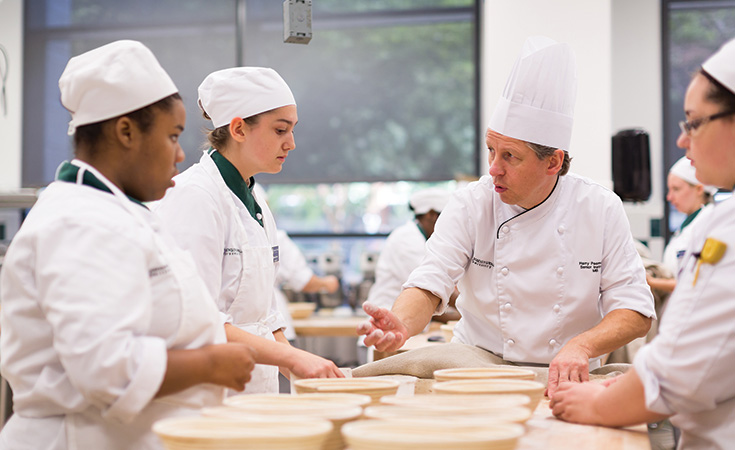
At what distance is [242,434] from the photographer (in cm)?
104

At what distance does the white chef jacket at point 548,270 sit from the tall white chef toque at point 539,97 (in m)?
0.19

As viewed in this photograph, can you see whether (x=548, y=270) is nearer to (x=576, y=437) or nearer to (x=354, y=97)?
(x=576, y=437)

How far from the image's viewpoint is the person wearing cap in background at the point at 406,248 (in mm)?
4422

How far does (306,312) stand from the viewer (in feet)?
17.1

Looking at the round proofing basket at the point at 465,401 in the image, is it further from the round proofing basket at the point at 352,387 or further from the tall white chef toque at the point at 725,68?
the tall white chef toque at the point at 725,68

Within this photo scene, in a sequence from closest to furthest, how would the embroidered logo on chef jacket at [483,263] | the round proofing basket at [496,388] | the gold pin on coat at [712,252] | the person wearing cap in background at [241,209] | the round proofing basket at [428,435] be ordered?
the round proofing basket at [428,435] < the gold pin on coat at [712,252] < the round proofing basket at [496,388] < the person wearing cap in background at [241,209] < the embroidered logo on chef jacket at [483,263]

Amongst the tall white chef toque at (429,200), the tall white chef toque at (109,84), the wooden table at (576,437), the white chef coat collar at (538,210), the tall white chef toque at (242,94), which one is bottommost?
the wooden table at (576,437)

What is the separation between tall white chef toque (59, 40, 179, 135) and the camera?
52.4 inches

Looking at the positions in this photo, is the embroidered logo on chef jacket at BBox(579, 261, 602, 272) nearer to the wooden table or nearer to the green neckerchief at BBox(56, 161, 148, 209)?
the wooden table

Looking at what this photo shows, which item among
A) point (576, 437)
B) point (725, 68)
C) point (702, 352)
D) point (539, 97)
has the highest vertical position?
point (539, 97)

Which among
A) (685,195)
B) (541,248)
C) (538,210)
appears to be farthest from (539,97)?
(685,195)

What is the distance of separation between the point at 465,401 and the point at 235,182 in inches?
38.8

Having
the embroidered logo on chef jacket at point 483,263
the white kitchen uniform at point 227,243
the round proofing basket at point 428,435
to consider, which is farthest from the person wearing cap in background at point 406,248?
the round proofing basket at point 428,435

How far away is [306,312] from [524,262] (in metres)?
3.22
